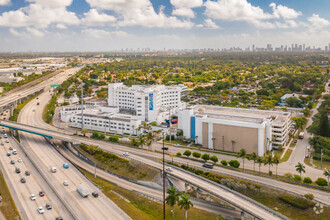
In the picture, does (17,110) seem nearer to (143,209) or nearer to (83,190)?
(83,190)

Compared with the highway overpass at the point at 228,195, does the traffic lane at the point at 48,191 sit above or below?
below

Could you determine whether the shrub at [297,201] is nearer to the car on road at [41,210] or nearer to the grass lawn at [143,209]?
the grass lawn at [143,209]

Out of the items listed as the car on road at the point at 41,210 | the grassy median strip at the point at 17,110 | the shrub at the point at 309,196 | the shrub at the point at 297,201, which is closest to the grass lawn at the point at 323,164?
the shrub at the point at 309,196

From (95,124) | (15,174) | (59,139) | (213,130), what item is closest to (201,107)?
(213,130)

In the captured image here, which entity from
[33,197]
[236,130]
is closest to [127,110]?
[236,130]

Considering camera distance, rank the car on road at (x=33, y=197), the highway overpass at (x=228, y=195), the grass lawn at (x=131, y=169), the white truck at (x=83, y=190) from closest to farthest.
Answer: the highway overpass at (x=228, y=195) < the car on road at (x=33, y=197) < the white truck at (x=83, y=190) < the grass lawn at (x=131, y=169)

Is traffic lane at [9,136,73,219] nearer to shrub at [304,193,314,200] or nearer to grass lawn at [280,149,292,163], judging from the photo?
shrub at [304,193,314,200]

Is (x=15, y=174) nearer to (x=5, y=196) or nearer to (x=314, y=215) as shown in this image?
(x=5, y=196)

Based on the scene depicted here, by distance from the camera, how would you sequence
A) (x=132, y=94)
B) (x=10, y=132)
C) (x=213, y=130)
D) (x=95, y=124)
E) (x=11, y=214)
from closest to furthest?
1. (x=11, y=214)
2. (x=213, y=130)
3. (x=10, y=132)
4. (x=95, y=124)
5. (x=132, y=94)
